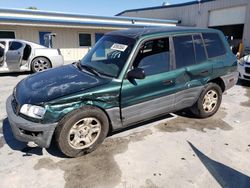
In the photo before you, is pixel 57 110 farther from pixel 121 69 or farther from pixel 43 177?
pixel 121 69

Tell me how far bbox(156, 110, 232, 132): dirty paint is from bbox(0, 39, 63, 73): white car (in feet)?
21.0

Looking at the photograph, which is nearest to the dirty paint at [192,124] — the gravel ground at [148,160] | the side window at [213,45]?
the gravel ground at [148,160]

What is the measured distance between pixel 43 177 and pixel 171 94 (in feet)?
7.73

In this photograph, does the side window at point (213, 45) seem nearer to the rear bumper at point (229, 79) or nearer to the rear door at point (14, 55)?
the rear bumper at point (229, 79)

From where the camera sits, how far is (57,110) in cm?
281

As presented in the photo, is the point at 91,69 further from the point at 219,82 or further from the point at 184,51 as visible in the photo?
the point at 219,82

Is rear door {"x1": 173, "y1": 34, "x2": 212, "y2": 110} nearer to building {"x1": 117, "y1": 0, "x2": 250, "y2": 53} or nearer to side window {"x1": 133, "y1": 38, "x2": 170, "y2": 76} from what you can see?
side window {"x1": 133, "y1": 38, "x2": 170, "y2": 76}

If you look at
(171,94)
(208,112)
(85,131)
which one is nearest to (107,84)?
(85,131)

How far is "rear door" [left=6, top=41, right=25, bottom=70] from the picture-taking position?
324 inches

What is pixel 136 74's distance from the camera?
3.20m

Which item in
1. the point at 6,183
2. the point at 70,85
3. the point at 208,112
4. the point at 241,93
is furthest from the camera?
the point at 241,93

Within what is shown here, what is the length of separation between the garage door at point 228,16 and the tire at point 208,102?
13.6 m

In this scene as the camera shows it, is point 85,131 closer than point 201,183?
No

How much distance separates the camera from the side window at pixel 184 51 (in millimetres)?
3801
